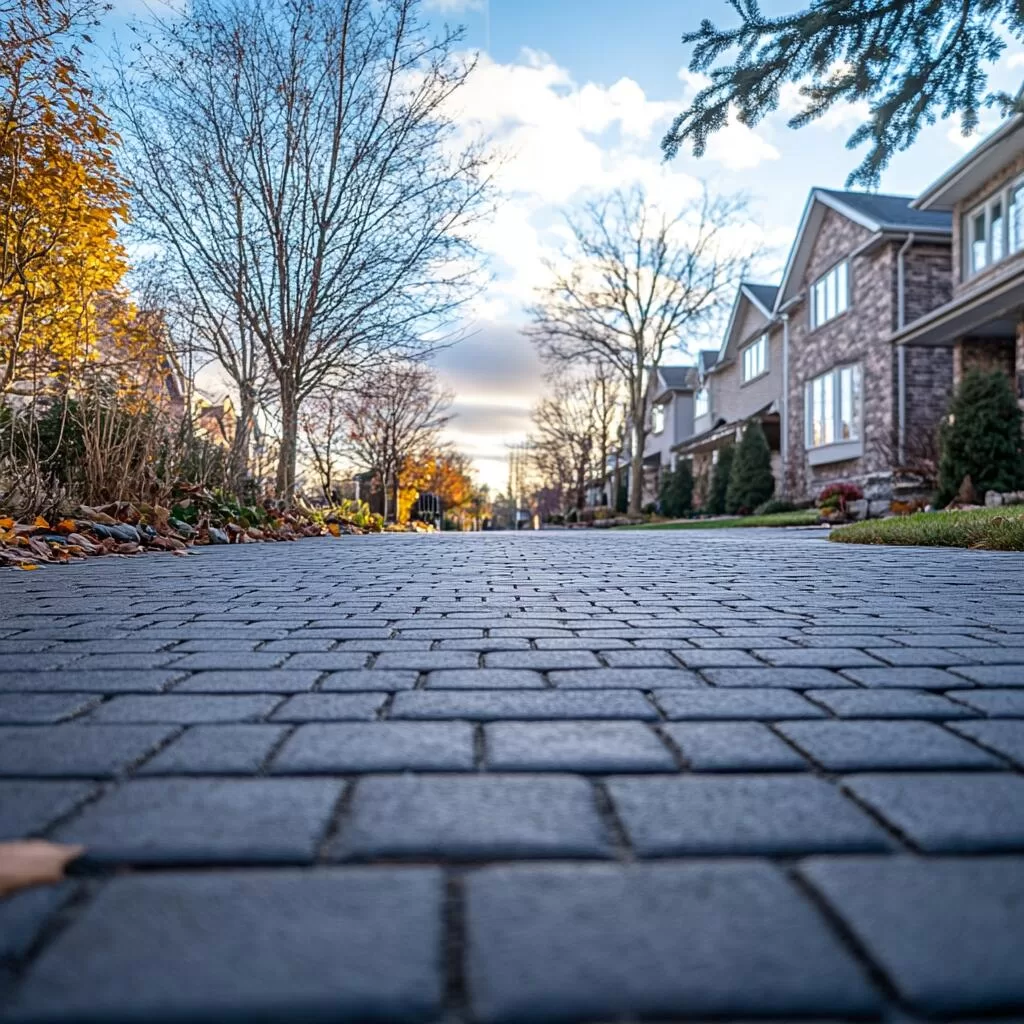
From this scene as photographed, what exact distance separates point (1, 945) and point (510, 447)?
2417 inches

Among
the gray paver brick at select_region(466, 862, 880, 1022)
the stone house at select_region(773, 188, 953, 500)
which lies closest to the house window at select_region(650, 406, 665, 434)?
the stone house at select_region(773, 188, 953, 500)

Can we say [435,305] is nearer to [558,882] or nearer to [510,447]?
[558,882]

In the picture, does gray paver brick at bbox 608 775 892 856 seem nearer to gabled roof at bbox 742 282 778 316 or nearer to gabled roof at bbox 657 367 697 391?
gabled roof at bbox 742 282 778 316

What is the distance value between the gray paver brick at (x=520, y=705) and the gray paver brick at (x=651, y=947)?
2.33ft

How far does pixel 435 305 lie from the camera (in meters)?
11.6

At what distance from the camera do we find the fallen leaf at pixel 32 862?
1.02m

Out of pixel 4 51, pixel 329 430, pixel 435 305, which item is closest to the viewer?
pixel 4 51

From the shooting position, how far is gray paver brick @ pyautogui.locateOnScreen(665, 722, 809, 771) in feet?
4.76

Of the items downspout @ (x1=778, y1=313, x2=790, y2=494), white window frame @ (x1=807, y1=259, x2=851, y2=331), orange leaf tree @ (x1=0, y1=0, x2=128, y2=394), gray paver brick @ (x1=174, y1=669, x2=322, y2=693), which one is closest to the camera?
gray paver brick @ (x1=174, y1=669, x2=322, y2=693)

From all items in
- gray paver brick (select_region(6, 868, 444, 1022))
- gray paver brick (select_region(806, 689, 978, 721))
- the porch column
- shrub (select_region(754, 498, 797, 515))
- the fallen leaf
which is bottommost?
gray paver brick (select_region(6, 868, 444, 1022))

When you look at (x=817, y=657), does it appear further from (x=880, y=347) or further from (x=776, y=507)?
(x=776, y=507)

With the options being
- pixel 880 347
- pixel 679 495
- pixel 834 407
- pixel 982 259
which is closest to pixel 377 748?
pixel 982 259

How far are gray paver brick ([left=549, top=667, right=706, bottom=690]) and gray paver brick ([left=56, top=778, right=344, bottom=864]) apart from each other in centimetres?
87

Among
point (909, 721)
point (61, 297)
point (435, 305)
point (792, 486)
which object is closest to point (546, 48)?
point (435, 305)
